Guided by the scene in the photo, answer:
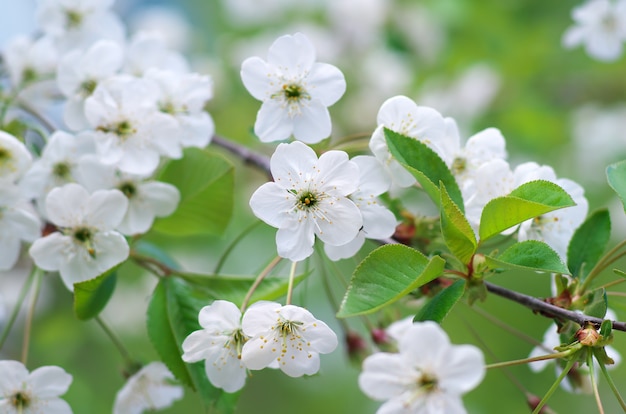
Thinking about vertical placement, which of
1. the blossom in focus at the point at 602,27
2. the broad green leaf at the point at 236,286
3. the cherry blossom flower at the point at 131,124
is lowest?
the broad green leaf at the point at 236,286

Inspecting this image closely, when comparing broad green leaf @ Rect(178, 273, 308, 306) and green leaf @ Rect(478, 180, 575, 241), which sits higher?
green leaf @ Rect(478, 180, 575, 241)

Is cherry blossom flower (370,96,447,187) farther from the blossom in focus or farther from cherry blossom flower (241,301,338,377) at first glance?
the blossom in focus

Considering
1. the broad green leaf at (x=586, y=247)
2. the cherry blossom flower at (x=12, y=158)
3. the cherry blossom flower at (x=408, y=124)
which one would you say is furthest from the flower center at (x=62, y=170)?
the broad green leaf at (x=586, y=247)

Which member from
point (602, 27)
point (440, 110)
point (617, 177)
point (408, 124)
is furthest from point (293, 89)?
point (440, 110)

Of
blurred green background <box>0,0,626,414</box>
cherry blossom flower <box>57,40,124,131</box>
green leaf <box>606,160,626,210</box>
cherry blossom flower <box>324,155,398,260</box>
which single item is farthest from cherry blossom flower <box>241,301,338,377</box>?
blurred green background <box>0,0,626,414</box>

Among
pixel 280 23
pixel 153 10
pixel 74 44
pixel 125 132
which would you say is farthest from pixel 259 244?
pixel 125 132

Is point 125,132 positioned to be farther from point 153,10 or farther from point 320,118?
point 153,10

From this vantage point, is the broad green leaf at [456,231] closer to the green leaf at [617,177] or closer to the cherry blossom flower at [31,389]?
Result: the green leaf at [617,177]
